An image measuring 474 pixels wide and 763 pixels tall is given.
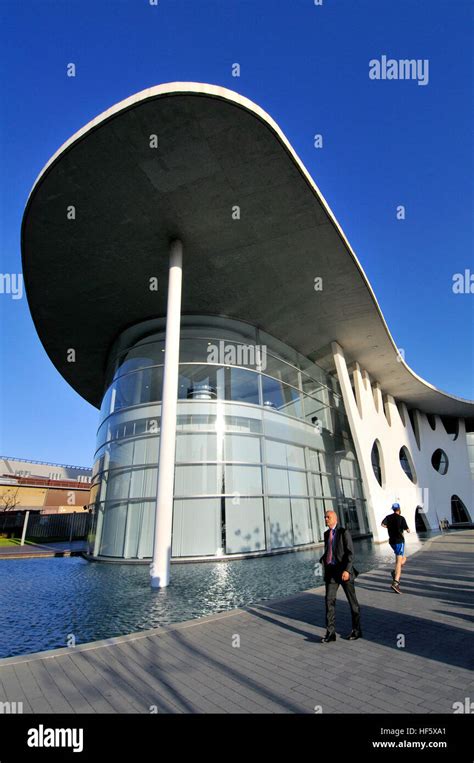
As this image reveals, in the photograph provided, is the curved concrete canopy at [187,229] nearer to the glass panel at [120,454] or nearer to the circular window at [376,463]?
the glass panel at [120,454]

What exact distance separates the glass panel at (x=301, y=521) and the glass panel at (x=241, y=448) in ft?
8.68

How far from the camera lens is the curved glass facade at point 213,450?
13.1 metres

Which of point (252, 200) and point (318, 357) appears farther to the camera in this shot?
point (318, 357)

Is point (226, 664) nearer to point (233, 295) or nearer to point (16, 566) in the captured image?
point (16, 566)

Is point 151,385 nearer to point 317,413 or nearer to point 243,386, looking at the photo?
point 243,386

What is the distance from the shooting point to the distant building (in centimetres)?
3341

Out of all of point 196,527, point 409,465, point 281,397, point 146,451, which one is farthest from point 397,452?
point 146,451

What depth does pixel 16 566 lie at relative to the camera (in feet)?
41.8

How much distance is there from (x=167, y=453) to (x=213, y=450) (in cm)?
402

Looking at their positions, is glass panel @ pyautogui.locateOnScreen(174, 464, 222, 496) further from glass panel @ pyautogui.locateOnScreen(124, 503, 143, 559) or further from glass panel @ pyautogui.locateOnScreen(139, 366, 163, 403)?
glass panel @ pyautogui.locateOnScreen(139, 366, 163, 403)

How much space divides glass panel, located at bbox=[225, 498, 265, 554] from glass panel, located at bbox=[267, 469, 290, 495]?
91 cm

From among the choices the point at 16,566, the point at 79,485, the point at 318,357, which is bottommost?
the point at 16,566
